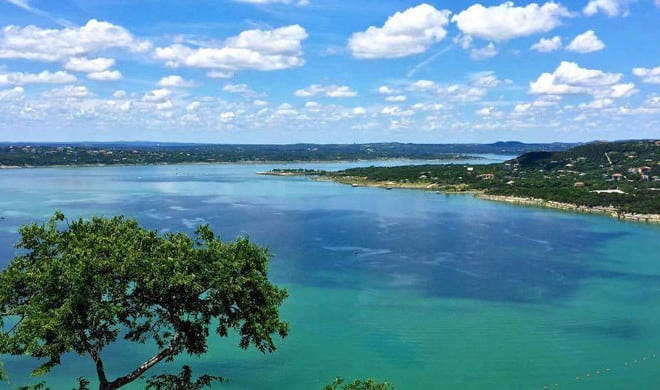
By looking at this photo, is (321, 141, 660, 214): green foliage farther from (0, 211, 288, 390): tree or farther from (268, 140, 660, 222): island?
(0, 211, 288, 390): tree

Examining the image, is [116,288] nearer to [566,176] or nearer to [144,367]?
[144,367]

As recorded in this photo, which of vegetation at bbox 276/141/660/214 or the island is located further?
vegetation at bbox 276/141/660/214

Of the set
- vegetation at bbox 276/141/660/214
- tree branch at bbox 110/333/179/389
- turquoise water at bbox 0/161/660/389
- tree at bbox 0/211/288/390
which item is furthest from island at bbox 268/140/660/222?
tree branch at bbox 110/333/179/389

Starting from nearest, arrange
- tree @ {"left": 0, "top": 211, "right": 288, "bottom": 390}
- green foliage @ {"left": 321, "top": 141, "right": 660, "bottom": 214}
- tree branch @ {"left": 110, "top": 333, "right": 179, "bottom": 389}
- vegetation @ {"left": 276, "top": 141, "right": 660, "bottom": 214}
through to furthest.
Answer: tree @ {"left": 0, "top": 211, "right": 288, "bottom": 390} → tree branch @ {"left": 110, "top": 333, "right": 179, "bottom": 389} → green foliage @ {"left": 321, "top": 141, "right": 660, "bottom": 214} → vegetation @ {"left": 276, "top": 141, "right": 660, "bottom": 214}

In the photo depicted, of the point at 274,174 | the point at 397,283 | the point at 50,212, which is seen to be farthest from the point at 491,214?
the point at 274,174

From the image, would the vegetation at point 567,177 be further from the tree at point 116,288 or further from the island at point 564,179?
the tree at point 116,288

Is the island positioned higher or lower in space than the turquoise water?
higher

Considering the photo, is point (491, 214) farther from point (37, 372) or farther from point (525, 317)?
point (37, 372)

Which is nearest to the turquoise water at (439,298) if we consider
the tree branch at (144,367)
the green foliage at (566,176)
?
the green foliage at (566,176)

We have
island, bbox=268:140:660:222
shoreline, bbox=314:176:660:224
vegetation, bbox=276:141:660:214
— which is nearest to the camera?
shoreline, bbox=314:176:660:224
